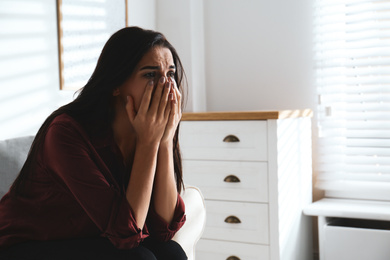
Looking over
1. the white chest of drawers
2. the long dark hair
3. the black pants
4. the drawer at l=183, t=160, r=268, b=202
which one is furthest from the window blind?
the black pants

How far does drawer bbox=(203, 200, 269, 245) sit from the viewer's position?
6.54 ft

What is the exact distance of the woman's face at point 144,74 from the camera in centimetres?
114

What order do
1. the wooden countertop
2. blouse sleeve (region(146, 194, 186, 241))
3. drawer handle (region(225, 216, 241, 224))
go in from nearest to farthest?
blouse sleeve (region(146, 194, 186, 241)) → the wooden countertop → drawer handle (region(225, 216, 241, 224))

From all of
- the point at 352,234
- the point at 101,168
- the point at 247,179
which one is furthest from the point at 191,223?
the point at 352,234

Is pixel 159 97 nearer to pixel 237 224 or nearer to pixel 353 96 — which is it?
pixel 237 224

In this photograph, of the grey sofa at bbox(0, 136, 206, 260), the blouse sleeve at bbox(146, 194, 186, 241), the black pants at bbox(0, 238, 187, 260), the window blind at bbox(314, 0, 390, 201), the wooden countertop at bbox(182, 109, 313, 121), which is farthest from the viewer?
the window blind at bbox(314, 0, 390, 201)

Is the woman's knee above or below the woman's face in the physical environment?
below

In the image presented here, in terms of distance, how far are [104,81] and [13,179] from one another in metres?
0.49

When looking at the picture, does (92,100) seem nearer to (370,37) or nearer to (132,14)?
(132,14)

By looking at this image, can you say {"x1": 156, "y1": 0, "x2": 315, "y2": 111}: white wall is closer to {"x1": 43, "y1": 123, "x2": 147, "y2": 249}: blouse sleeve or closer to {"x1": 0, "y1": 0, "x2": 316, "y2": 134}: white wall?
{"x1": 0, "y1": 0, "x2": 316, "y2": 134}: white wall

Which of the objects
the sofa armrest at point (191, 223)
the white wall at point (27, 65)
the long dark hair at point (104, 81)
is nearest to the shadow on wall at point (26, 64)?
→ the white wall at point (27, 65)

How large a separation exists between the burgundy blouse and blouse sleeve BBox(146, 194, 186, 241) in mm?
105

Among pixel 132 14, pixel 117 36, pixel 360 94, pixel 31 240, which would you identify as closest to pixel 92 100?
pixel 117 36

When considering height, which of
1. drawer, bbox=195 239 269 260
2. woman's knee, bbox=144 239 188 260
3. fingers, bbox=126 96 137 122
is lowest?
drawer, bbox=195 239 269 260
